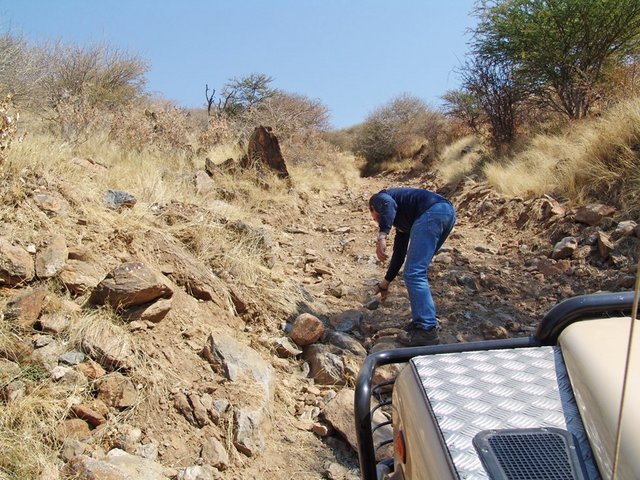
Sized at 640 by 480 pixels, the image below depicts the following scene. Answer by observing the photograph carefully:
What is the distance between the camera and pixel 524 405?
4.68 ft

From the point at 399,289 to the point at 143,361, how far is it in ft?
9.73

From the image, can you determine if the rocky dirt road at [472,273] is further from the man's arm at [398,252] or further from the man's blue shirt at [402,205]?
the man's blue shirt at [402,205]

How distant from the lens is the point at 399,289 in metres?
5.56

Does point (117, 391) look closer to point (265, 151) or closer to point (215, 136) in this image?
point (265, 151)

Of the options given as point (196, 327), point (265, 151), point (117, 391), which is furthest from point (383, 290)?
point (265, 151)

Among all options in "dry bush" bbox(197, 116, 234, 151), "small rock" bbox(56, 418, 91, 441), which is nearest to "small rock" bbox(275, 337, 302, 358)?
"small rock" bbox(56, 418, 91, 441)

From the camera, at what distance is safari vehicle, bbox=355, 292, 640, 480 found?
3.89ft

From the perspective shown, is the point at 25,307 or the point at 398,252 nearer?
the point at 25,307

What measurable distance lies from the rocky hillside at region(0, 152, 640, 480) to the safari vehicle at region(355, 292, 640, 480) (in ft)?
5.22

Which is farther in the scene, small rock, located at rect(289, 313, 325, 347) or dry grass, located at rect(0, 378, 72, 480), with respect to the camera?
small rock, located at rect(289, 313, 325, 347)

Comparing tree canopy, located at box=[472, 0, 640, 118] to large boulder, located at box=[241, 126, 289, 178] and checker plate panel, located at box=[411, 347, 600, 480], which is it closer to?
large boulder, located at box=[241, 126, 289, 178]

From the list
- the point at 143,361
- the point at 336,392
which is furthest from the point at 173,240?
the point at 336,392

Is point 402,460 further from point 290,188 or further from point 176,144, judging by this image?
point 176,144

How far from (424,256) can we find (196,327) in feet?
5.92
